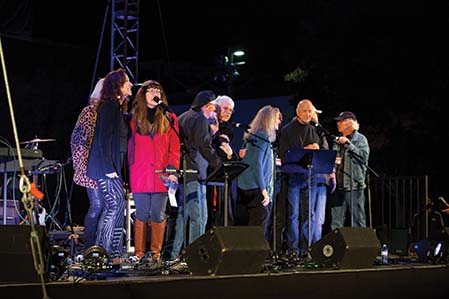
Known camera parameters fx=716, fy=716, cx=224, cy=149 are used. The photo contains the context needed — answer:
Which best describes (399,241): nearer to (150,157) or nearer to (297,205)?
(297,205)

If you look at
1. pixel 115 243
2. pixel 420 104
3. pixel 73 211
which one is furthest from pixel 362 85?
pixel 115 243

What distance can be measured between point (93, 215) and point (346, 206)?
3.62m

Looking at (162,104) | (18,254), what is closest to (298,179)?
(162,104)

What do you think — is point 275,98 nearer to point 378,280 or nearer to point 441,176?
point 441,176

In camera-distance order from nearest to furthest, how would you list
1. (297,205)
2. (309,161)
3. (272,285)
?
1. (272,285)
2. (309,161)
3. (297,205)

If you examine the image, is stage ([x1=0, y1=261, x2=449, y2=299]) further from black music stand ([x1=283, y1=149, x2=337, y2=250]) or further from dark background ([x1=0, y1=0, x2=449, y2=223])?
dark background ([x1=0, y1=0, x2=449, y2=223])

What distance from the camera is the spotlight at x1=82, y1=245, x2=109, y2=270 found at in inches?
229

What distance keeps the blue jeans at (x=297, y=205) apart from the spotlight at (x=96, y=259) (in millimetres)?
2891

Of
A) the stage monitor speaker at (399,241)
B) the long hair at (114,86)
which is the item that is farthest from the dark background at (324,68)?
the long hair at (114,86)

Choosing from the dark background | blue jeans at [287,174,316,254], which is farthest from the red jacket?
the dark background

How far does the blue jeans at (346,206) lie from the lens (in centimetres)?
873

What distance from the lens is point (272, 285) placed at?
5.96 metres

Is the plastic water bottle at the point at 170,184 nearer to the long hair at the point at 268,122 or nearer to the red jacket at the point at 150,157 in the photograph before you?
the red jacket at the point at 150,157

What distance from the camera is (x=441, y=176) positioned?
15.7 meters
